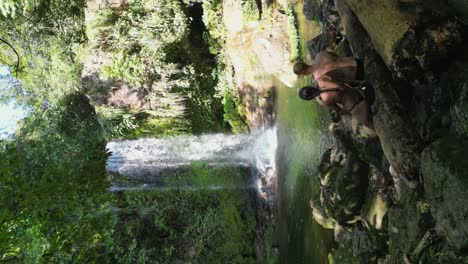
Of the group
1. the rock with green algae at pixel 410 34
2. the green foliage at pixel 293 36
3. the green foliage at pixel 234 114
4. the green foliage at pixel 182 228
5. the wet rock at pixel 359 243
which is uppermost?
the rock with green algae at pixel 410 34

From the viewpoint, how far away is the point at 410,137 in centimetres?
454

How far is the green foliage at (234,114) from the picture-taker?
42.4 ft

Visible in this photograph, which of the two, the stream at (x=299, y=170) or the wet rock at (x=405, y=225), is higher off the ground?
the wet rock at (x=405, y=225)

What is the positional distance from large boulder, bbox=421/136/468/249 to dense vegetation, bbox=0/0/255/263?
7565 mm

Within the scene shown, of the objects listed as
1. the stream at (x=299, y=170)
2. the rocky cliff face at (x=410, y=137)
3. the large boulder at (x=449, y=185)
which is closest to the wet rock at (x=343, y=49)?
the rocky cliff face at (x=410, y=137)

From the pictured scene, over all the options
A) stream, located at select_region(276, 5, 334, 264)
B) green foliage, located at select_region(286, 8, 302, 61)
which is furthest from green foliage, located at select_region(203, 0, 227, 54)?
green foliage, located at select_region(286, 8, 302, 61)

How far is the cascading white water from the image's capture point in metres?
12.9

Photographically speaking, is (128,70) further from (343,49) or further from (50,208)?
(343,49)

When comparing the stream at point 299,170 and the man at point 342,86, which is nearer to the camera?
the man at point 342,86

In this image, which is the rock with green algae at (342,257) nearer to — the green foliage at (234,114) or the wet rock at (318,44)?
the wet rock at (318,44)

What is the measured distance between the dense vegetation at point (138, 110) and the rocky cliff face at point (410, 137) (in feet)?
20.4

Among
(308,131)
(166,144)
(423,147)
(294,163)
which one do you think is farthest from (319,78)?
(166,144)

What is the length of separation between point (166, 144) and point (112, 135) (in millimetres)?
1720

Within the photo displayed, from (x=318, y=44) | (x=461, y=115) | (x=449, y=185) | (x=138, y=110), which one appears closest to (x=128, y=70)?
(x=138, y=110)
